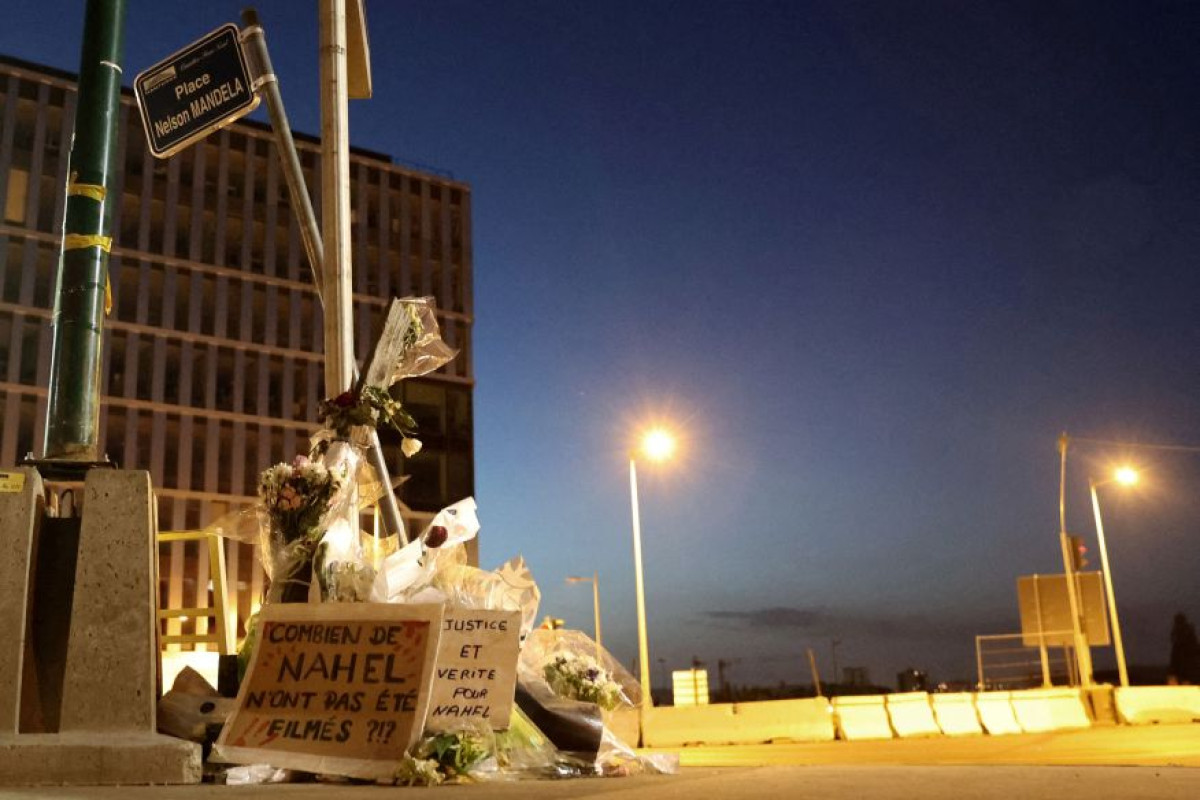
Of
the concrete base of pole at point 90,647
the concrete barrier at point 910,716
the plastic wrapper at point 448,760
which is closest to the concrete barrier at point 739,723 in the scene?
the concrete barrier at point 910,716

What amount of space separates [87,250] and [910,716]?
20.2 m

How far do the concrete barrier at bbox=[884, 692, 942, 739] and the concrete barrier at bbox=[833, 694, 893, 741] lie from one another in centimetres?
15

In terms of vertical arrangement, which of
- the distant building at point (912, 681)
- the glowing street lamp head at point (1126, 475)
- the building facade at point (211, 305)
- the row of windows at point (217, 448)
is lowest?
the distant building at point (912, 681)

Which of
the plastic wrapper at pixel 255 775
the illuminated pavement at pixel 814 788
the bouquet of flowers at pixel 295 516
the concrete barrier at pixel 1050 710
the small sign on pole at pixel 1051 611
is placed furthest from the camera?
the small sign on pole at pixel 1051 611

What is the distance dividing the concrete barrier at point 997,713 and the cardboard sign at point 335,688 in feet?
67.1

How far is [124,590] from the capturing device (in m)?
5.95

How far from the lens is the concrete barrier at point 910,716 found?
2303cm

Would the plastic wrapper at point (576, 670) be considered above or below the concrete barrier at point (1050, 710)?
above

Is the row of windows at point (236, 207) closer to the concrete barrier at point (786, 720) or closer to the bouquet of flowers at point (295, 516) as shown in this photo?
the concrete barrier at point (786, 720)

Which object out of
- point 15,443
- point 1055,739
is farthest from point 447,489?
point 1055,739

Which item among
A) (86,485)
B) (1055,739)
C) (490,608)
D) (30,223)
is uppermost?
(30,223)

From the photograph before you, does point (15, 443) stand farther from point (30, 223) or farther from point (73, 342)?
point (73, 342)

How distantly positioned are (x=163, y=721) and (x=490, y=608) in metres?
1.81

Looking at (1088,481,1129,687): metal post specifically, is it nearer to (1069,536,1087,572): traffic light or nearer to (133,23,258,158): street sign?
(1069,536,1087,572): traffic light
